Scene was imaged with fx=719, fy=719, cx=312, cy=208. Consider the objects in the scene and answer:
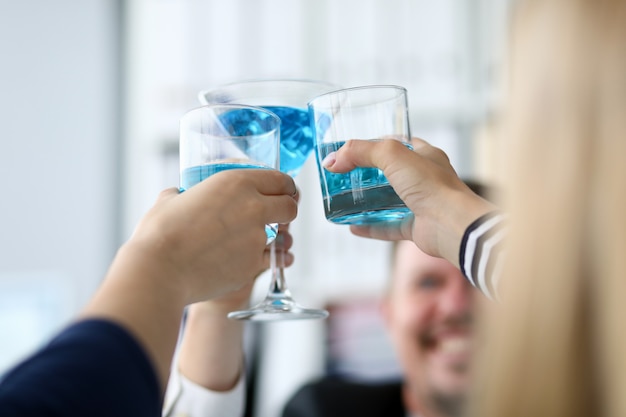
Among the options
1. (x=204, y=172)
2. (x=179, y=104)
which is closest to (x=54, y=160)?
(x=179, y=104)

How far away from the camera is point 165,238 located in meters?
0.69

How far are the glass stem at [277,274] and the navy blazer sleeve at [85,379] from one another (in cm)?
52

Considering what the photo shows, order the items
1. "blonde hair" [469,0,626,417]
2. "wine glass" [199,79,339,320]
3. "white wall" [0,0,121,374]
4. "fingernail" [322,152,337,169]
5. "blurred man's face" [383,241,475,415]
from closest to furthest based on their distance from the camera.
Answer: "blonde hair" [469,0,626,417] → "fingernail" [322,152,337,169] → "wine glass" [199,79,339,320] → "blurred man's face" [383,241,475,415] → "white wall" [0,0,121,374]

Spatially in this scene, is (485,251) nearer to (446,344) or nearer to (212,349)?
(212,349)

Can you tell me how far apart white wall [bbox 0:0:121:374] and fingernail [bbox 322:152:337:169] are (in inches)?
98.9

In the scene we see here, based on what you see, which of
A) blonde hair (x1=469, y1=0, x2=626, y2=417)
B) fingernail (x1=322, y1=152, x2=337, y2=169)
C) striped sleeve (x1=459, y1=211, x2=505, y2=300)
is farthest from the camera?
fingernail (x1=322, y1=152, x2=337, y2=169)

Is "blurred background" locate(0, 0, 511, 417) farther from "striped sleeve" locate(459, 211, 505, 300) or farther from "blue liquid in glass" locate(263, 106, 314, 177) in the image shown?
"striped sleeve" locate(459, 211, 505, 300)

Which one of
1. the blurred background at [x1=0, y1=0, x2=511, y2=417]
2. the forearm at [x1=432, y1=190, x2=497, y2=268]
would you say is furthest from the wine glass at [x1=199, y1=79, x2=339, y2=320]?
the blurred background at [x1=0, y1=0, x2=511, y2=417]

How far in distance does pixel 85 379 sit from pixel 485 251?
0.47m

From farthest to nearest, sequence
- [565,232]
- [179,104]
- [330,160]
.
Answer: [179,104]
[330,160]
[565,232]

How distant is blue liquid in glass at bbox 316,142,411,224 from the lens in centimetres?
93

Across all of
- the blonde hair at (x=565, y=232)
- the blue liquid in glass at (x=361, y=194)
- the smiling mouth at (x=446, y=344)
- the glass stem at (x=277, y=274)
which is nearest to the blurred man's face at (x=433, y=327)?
the smiling mouth at (x=446, y=344)

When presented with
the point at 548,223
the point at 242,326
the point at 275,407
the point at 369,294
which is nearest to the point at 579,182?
the point at 548,223

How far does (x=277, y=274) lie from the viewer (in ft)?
3.59
